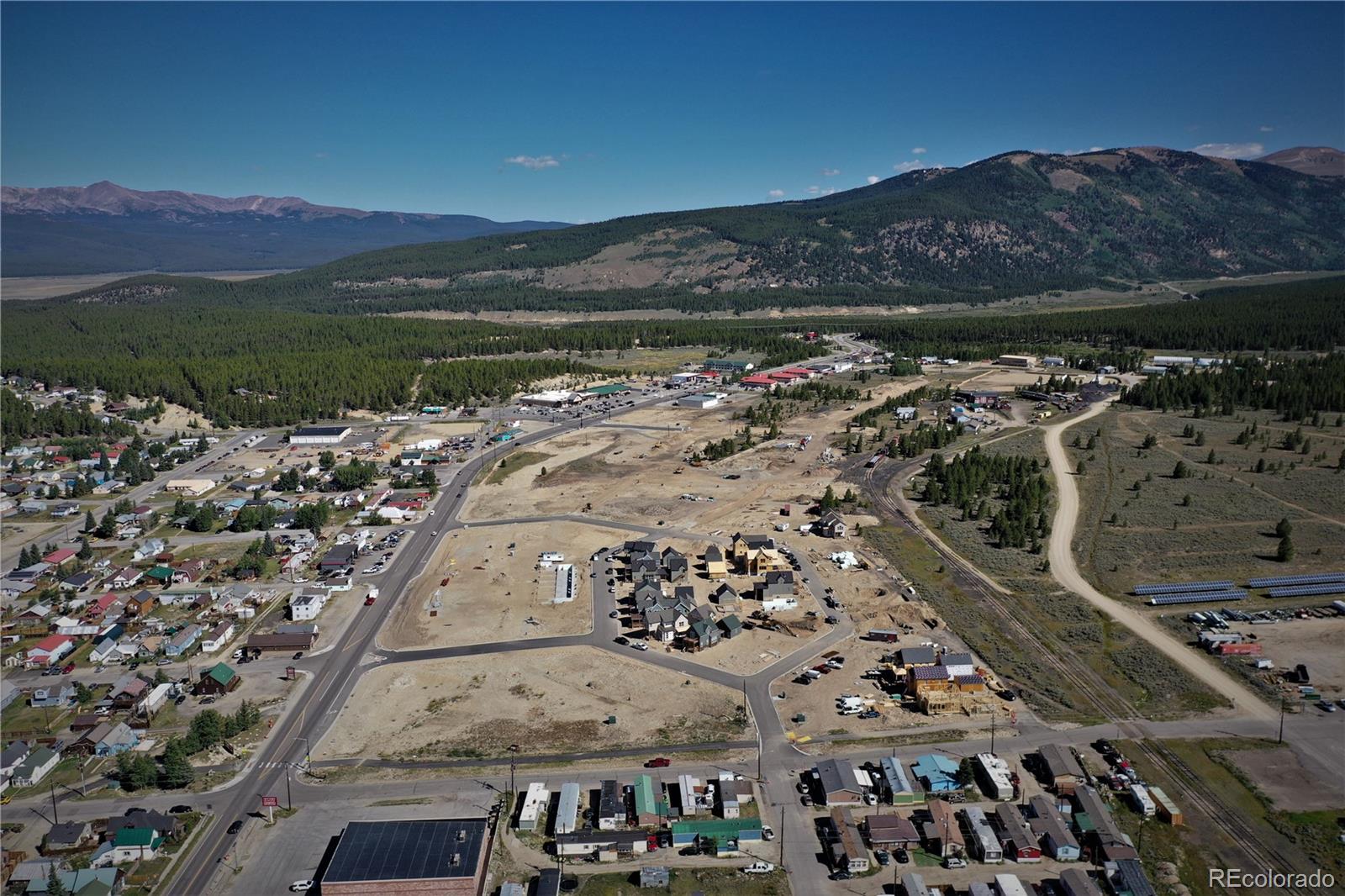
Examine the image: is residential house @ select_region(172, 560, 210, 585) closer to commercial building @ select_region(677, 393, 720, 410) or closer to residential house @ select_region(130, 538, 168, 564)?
residential house @ select_region(130, 538, 168, 564)

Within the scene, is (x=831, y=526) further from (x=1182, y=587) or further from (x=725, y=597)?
(x=1182, y=587)

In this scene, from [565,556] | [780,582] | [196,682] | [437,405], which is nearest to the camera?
[196,682]

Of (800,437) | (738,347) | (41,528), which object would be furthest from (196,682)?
(738,347)

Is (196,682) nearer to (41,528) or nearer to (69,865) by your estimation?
(69,865)

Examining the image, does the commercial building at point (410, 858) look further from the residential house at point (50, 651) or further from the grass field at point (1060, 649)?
the residential house at point (50, 651)

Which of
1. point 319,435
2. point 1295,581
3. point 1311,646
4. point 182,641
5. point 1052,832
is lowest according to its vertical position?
point 182,641

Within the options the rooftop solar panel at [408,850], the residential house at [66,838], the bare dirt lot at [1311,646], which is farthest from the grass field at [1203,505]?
the residential house at [66,838]

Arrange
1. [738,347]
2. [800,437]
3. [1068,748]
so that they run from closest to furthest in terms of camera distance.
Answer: [1068,748] → [800,437] → [738,347]

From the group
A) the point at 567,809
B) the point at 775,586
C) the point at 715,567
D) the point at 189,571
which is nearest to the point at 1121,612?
the point at 775,586
